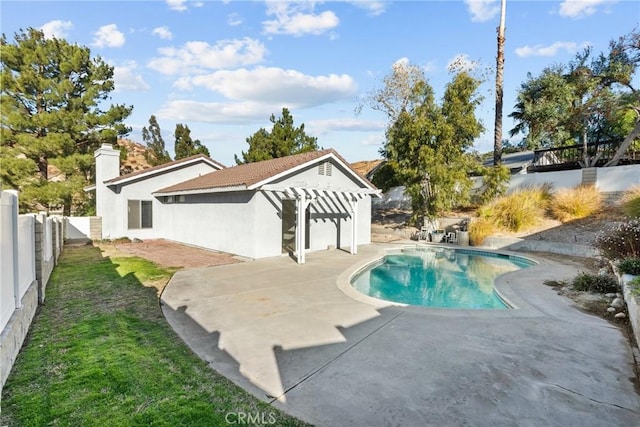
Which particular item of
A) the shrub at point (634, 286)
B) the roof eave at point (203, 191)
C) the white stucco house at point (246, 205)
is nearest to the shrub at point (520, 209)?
the white stucco house at point (246, 205)

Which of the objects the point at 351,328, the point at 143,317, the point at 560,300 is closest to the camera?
the point at 351,328

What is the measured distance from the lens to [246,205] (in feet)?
46.9

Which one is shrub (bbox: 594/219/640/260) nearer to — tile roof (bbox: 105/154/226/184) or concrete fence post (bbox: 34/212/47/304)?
concrete fence post (bbox: 34/212/47/304)

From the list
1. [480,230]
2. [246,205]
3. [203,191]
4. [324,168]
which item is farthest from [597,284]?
[203,191]

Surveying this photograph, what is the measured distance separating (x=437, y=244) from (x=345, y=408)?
1719 centimetres

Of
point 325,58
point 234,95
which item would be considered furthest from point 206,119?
point 325,58

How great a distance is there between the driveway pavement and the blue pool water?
1.64 m

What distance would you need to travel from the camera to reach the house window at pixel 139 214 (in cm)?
2006

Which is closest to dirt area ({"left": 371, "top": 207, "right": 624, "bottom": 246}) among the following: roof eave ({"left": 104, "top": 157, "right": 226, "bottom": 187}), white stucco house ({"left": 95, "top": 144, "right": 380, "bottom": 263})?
white stucco house ({"left": 95, "top": 144, "right": 380, "bottom": 263})

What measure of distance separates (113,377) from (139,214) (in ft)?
60.2

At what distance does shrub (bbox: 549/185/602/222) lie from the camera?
58.7 ft

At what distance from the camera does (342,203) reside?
60.1ft

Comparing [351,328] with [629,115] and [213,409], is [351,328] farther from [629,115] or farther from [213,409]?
[629,115]

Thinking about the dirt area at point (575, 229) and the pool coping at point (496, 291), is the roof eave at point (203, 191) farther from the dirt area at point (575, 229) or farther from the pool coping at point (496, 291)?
the dirt area at point (575, 229)
